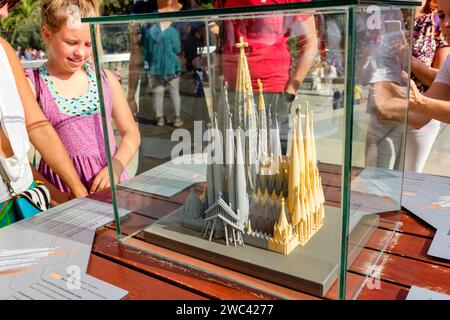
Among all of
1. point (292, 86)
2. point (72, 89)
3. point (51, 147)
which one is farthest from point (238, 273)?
point (72, 89)

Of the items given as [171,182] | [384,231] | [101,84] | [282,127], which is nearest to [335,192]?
[282,127]

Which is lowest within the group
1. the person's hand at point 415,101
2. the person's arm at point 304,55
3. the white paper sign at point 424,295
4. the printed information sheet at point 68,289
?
the white paper sign at point 424,295

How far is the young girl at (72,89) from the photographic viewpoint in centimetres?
166

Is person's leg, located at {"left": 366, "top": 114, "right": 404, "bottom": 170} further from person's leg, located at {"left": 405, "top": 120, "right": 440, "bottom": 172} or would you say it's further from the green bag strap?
the green bag strap

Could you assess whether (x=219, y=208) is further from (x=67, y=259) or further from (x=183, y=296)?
(x=67, y=259)

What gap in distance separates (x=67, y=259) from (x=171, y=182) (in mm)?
351

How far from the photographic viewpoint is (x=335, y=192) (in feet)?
2.74

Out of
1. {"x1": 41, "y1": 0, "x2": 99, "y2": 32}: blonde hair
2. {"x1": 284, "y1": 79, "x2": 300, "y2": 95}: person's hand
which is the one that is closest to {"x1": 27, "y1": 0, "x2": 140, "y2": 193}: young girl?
{"x1": 41, "y1": 0, "x2": 99, "y2": 32}: blonde hair

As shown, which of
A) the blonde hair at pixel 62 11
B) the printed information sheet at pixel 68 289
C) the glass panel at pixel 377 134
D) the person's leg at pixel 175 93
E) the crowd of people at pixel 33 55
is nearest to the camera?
the glass panel at pixel 377 134

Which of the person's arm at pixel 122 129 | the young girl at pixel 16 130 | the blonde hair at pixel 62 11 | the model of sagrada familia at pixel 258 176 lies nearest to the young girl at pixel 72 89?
the blonde hair at pixel 62 11

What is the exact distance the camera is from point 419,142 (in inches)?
81.7

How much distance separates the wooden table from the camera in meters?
0.86

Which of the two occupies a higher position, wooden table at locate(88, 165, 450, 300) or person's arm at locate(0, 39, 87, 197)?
person's arm at locate(0, 39, 87, 197)

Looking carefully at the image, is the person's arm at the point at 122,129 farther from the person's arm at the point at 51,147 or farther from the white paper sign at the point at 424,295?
the white paper sign at the point at 424,295
